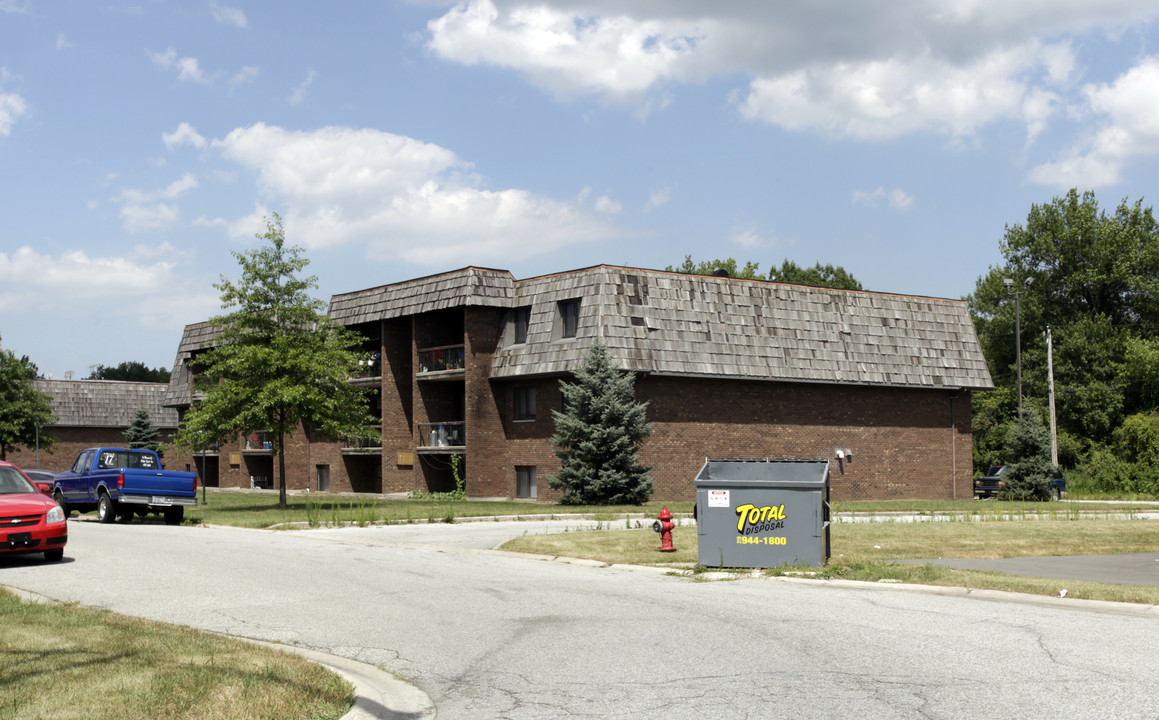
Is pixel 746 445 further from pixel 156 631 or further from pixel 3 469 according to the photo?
pixel 156 631

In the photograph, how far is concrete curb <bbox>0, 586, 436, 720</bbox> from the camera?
7.29 m

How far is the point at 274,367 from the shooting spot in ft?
105

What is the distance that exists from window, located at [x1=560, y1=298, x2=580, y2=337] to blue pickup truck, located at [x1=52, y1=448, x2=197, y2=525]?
13.1 metres

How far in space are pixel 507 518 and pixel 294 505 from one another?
9.64m

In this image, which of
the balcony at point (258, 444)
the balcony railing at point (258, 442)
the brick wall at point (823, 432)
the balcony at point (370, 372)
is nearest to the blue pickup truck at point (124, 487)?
the brick wall at point (823, 432)

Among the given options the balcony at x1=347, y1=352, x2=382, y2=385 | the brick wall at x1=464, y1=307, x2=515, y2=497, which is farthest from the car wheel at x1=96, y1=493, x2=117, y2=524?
the balcony at x1=347, y1=352, x2=382, y2=385

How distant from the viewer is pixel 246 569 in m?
15.7

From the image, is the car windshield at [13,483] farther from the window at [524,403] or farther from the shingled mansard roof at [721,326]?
the window at [524,403]

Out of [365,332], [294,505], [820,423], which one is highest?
[365,332]

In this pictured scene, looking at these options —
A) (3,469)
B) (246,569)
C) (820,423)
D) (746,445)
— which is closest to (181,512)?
(3,469)

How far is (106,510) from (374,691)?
21.9 m

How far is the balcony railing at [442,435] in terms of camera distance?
3934 centimetres

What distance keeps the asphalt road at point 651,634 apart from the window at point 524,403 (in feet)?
66.2

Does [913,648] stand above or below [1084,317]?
below
